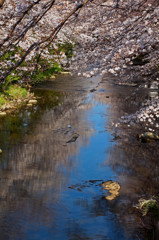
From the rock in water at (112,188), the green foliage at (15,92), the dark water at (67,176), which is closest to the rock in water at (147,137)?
the dark water at (67,176)

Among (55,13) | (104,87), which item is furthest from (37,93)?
(55,13)

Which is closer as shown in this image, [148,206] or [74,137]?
[148,206]

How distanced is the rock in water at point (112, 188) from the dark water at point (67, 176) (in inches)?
5.1

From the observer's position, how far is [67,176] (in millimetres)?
9297

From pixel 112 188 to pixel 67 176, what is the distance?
4.67 ft

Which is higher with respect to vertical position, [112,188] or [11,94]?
[112,188]

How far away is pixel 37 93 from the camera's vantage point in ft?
67.8

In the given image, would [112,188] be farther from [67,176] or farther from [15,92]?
[15,92]

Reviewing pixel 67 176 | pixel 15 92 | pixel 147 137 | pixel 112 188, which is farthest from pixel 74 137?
pixel 15 92

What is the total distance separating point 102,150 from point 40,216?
14.5 feet

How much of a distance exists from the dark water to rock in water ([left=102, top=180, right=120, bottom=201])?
13cm

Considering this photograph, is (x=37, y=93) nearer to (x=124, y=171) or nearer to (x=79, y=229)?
(x=124, y=171)

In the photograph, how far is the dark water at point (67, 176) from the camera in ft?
22.9

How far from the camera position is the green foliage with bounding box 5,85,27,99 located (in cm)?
1731
